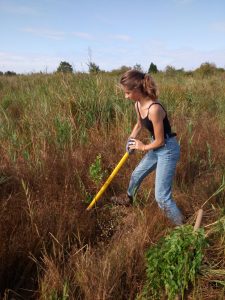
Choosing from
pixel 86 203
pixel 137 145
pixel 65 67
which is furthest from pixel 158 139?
pixel 65 67

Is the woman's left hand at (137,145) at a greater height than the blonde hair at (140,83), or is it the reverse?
the blonde hair at (140,83)

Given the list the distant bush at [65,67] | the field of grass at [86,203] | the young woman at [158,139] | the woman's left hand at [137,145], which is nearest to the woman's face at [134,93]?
the young woman at [158,139]

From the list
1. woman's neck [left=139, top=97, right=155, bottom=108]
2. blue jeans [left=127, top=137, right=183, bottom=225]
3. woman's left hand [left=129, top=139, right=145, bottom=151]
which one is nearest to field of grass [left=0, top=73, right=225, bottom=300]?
blue jeans [left=127, top=137, right=183, bottom=225]

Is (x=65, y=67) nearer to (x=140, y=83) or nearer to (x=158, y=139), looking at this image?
(x=140, y=83)

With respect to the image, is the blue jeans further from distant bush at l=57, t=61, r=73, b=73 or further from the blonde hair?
distant bush at l=57, t=61, r=73, b=73

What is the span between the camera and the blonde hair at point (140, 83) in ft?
8.84

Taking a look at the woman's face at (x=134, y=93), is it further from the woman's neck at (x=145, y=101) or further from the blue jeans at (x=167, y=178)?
the blue jeans at (x=167, y=178)

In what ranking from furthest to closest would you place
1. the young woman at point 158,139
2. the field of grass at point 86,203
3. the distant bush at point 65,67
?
the distant bush at point 65,67, the young woman at point 158,139, the field of grass at point 86,203

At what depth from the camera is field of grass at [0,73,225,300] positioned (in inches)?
86.5

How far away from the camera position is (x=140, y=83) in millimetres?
2703

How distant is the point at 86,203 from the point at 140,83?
1097mm

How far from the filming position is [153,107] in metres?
2.64

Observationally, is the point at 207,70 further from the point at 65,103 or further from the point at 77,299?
the point at 77,299

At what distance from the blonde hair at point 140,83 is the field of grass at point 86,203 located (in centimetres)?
69
